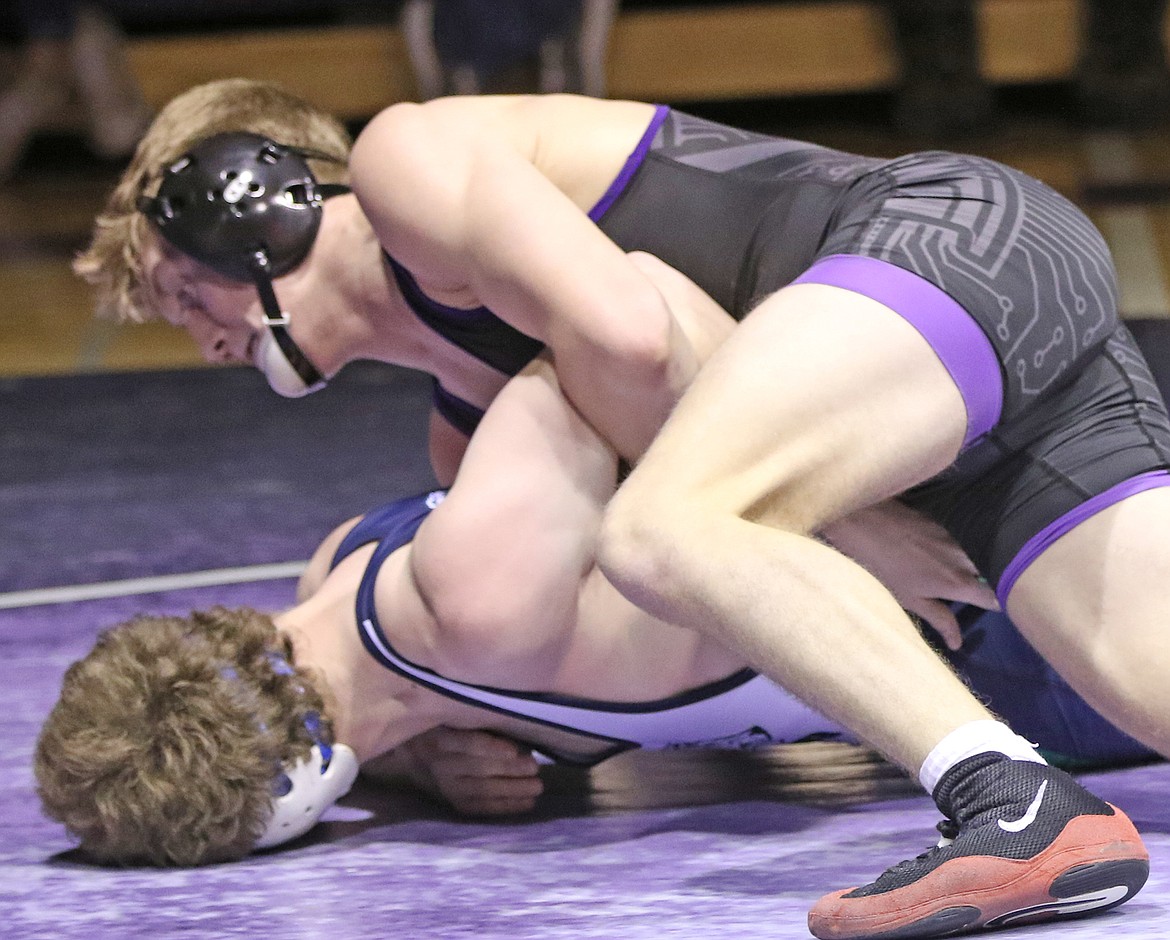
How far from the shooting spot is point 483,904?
1.90 metres

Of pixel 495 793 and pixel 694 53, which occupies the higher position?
pixel 495 793

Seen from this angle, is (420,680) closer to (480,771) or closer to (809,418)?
(480,771)

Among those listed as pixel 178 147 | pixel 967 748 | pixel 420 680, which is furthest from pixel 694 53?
pixel 967 748

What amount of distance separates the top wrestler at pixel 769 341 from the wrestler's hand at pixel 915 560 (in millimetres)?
34

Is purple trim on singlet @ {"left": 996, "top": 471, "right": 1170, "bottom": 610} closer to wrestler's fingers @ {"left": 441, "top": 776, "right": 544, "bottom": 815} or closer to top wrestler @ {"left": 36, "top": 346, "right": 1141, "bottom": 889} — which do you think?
top wrestler @ {"left": 36, "top": 346, "right": 1141, "bottom": 889}

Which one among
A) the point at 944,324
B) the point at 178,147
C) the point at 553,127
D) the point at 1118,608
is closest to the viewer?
the point at 944,324

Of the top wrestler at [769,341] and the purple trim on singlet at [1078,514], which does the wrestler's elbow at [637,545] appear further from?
the purple trim on singlet at [1078,514]

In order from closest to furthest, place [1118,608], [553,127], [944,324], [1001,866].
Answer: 1. [1001,866]
2. [944,324]
3. [1118,608]
4. [553,127]

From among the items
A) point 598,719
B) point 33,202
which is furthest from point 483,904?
point 33,202

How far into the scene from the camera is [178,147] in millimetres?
2598

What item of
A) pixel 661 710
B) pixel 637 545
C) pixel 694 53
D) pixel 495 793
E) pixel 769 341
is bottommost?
pixel 694 53

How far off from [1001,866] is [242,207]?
4.60ft

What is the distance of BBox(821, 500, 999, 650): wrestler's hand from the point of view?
7.17 feet

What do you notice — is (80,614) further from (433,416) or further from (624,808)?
(624,808)
